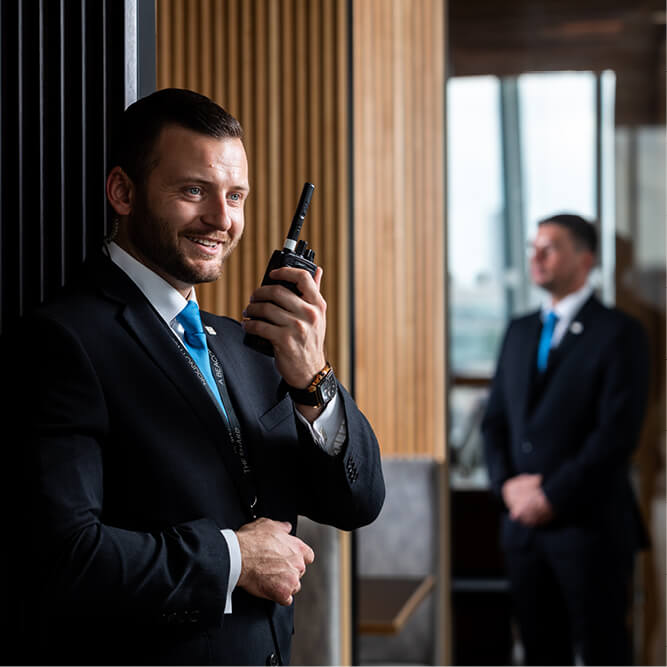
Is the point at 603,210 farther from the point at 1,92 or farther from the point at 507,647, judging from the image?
the point at 1,92

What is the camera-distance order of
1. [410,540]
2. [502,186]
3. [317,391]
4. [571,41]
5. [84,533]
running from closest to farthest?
[84,533] → [317,391] → [410,540] → [571,41] → [502,186]

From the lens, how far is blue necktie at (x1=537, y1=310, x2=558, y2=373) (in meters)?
4.00

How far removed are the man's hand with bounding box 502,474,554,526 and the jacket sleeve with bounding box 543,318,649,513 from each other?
0.16 feet

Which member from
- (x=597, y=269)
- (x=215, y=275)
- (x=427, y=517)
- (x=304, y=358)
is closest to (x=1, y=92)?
(x=215, y=275)

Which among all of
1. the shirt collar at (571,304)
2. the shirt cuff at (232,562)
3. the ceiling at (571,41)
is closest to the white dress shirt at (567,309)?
the shirt collar at (571,304)

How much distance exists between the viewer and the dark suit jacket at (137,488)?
1174 mm

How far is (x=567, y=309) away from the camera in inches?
Result: 158

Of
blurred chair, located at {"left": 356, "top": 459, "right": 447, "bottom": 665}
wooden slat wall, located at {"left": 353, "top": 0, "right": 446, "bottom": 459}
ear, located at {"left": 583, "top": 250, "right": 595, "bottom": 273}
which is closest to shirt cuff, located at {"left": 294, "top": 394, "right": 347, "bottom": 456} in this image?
blurred chair, located at {"left": 356, "top": 459, "right": 447, "bottom": 665}

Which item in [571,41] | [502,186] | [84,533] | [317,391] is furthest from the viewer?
[502,186]

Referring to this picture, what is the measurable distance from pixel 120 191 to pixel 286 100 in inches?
54.1

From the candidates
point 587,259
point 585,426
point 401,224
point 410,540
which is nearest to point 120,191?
point 410,540

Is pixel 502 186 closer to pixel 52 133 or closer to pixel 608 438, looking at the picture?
pixel 608 438

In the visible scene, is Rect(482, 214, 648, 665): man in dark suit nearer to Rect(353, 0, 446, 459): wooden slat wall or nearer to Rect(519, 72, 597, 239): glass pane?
Rect(353, 0, 446, 459): wooden slat wall

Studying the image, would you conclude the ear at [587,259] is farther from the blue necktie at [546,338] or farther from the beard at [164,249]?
the beard at [164,249]
